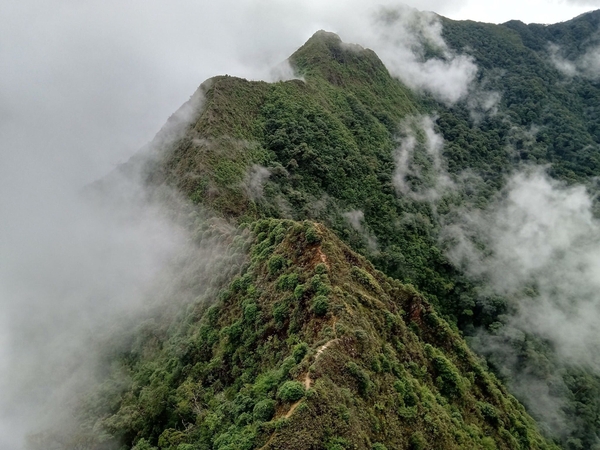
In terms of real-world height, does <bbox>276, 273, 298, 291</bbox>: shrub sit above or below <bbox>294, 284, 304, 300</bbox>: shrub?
above

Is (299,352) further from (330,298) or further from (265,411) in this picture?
(330,298)

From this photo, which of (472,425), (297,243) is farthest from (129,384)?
(472,425)

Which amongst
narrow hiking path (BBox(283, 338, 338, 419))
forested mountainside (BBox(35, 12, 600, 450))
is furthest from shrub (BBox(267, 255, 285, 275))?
narrow hiking path (BBox(283, 338, 338, 419))

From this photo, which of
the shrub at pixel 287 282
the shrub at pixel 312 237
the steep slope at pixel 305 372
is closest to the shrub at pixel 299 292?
the steep slope at pixel 305 372

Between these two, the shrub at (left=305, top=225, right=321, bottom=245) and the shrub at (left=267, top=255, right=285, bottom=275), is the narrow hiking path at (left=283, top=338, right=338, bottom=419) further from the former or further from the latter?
the shrub at (left=305, top=225, right=321, bottom=245)

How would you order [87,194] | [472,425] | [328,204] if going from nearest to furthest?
1. [472,425]
2. [328,204]
3. [87,194]

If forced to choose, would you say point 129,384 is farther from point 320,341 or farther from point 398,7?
point 398,7

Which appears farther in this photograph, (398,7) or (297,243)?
(398,7)
